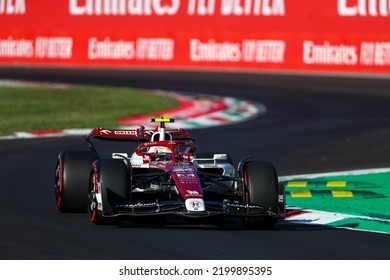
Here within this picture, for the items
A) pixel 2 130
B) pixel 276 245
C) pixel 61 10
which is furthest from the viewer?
pixel 61 10

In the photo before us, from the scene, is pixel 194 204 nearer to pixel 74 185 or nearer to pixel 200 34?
pixel 74 185

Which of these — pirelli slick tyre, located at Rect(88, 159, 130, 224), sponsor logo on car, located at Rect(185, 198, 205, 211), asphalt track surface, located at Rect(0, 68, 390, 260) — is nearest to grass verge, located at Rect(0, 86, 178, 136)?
asphalt track surface, located at Rect(0, 68, 390, 260)

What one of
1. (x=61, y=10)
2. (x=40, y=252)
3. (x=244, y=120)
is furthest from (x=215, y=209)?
(x=61, y=10)

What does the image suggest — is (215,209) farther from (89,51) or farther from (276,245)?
(89,51)

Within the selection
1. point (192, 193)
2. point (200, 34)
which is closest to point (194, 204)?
point (192, 193)

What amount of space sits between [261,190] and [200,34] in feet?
92.0

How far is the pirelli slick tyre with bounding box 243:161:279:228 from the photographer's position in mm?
11516

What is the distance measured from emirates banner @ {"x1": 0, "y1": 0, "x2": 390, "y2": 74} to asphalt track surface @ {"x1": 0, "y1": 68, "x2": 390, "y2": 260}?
155 centimetres

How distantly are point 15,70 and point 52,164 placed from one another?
23365mm

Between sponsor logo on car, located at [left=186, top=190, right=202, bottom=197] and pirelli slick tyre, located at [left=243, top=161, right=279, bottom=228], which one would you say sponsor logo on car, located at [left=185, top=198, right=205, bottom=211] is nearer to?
sponsor logo on car, located at [left=186, top=190, right=202, bottom=197]

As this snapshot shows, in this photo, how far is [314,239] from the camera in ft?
35.7

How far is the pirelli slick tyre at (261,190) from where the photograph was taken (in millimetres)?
11516

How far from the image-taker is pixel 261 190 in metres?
11.6

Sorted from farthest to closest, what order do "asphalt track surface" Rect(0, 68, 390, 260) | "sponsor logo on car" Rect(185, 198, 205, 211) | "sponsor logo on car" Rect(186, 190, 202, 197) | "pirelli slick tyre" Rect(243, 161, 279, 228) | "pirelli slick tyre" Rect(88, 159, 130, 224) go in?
1. "pirelli slick tyre" Rect(243, 161, 279, 228)
2. "pirelli slick tyre" Rect(88, 159, 130, 224)
3. "sponsor logo on car" Rect(186, 190, 202, 197)
4. "sponsor logo on car" Rect(185, 198, 205, 211)
5. "asphalt track surface" Rect(0, 68, 390, 260)
